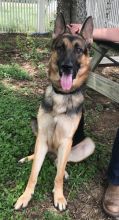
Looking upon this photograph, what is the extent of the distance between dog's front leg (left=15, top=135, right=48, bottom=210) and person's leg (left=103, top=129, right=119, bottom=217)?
68 cm

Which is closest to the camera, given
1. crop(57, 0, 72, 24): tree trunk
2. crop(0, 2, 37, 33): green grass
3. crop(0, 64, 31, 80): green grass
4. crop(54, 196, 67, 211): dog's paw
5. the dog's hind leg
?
crop(54, 196, 67, 211): dog's paw

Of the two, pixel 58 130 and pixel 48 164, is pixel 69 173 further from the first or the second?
pixel 58 130

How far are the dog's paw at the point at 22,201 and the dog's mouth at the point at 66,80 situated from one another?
43.1 inches

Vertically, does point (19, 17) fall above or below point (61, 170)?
above

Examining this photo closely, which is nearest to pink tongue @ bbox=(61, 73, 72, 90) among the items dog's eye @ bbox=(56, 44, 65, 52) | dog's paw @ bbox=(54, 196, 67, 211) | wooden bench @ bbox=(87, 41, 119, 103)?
dog's eye @ bbox=(56, 44, 65, 52)

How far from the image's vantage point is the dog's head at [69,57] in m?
3.77

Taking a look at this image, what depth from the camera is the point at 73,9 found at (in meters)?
8.23

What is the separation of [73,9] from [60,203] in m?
5.32

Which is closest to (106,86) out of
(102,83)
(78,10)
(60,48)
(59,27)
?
(102,83)

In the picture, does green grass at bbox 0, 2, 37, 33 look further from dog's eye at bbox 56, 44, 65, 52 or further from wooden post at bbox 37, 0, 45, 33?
dog's eye at bbox 56, 44, 65, 52

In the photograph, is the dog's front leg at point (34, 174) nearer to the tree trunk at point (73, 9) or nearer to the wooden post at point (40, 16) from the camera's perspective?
the tree trunk at point (73, 9)

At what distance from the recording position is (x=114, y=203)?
12.7 feet

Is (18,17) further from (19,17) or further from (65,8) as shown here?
(65,8)

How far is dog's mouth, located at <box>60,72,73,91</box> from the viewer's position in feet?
12.6
